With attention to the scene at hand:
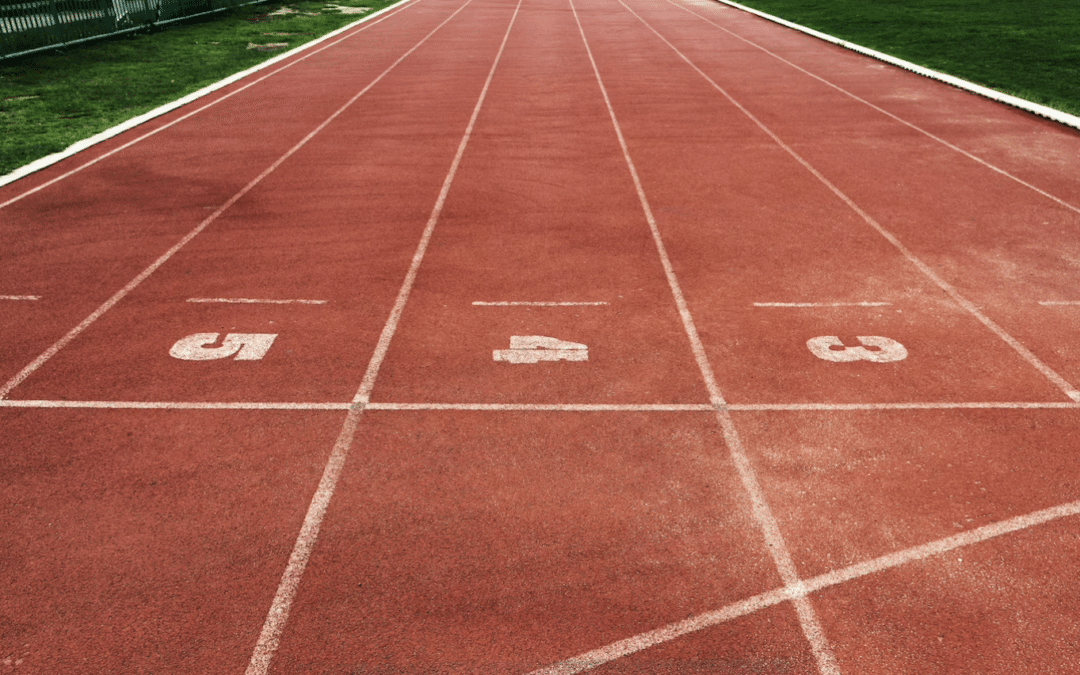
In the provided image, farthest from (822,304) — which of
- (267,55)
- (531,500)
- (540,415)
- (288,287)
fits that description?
(267,55)

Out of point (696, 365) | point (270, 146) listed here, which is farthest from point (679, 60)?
point (696, 365)

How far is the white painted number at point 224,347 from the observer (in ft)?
21.1

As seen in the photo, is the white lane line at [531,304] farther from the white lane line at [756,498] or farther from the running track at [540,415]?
the white lane line at [756,498]

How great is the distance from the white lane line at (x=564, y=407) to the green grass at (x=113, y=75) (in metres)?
8.96

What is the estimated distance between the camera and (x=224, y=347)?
6566 millimetres

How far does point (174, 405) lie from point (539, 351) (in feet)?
9.55

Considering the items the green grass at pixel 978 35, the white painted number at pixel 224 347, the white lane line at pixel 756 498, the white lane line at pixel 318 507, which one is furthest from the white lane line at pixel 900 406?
the green grass at pixel 978 35

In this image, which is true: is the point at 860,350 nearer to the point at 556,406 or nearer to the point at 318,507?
the point at 556,406

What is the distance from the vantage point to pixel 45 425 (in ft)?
18.2

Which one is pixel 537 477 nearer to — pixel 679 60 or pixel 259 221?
pixel 259 221

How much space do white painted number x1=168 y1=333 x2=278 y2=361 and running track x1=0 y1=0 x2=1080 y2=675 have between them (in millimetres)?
50

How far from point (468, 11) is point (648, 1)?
9993 millimetres

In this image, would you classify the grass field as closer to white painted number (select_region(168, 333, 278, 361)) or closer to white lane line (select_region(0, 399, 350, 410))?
white painted number (select_region(168, 333, 278, 361))

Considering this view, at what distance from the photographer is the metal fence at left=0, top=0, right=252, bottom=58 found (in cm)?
1891
